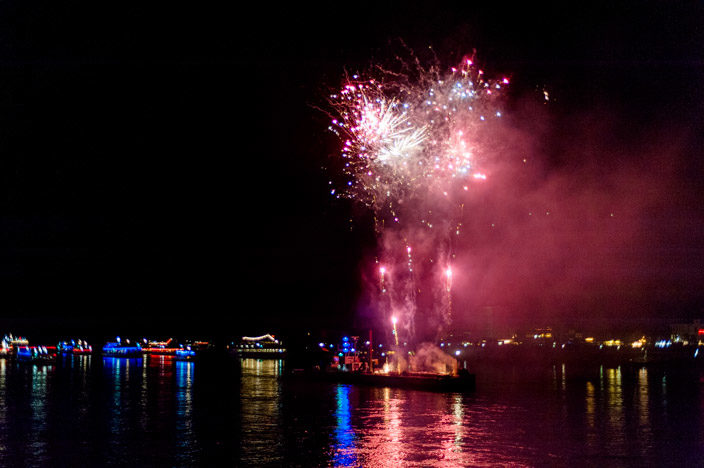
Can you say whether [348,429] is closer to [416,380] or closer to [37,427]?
[37,427]

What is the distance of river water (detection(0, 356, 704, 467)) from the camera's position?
1486 centimetres

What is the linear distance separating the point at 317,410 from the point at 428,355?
625 inches

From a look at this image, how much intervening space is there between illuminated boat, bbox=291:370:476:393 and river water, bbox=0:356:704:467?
1312 mm

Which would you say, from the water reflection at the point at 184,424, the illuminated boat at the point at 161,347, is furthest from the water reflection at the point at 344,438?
the illuminated boat at the point at 161,347

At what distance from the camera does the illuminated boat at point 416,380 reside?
3459cm

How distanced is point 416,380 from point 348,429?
1739cm

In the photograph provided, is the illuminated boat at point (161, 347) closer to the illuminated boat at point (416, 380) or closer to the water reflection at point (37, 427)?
the illuminated boat at point (416, 380)

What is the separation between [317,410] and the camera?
2528cm

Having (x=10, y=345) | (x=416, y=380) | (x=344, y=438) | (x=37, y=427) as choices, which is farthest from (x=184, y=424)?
(x=10, y=345)

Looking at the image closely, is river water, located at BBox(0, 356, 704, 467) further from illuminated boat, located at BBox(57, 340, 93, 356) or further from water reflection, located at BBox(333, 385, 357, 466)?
illuminated boat, located at BBox(57, 340, 93, 356)

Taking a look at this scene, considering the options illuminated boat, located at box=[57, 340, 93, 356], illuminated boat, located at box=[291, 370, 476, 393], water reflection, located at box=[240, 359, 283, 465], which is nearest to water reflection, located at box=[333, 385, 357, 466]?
water reflection, located at box=[240, 359, 283, 465]

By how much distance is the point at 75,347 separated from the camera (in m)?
161

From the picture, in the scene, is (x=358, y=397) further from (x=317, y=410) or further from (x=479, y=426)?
(x=479, y=426)

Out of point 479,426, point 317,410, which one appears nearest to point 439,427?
point 479,426
